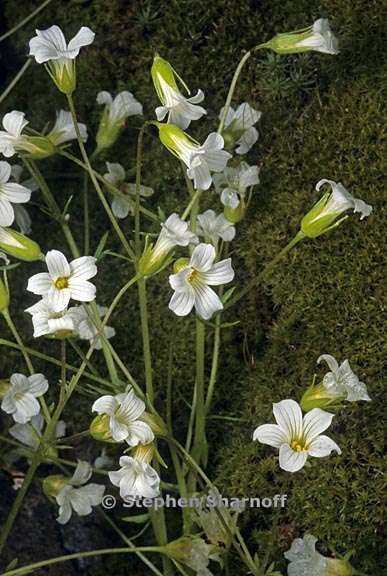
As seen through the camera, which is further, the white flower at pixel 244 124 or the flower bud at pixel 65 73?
the white flower at pixel 244 124

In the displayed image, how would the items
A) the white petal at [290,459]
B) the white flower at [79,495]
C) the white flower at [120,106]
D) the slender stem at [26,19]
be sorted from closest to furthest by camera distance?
1. the white petal at [290,459]
2. the white flower at [79,495]
3. the white flower at [120,106]
4. the slender stem at [26,19]

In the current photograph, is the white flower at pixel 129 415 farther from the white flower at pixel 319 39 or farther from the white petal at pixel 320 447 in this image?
the white flower at pixel 319 39

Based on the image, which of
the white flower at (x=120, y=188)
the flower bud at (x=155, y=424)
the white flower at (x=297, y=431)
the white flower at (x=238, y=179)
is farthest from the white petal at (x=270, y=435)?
the white flower at (x=120, y=188)

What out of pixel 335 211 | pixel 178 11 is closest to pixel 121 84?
pixel 178 11

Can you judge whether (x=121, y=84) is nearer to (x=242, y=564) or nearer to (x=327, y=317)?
(x=327, y=317)

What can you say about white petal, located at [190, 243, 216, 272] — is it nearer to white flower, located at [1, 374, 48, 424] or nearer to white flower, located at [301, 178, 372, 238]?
white flower, located at [301, 178, 372, 238]

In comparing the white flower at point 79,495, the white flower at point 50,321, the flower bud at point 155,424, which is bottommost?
the white flower at point 79,495
